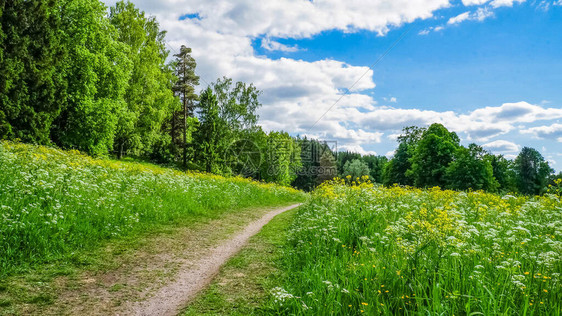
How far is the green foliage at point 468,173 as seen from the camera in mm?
35188

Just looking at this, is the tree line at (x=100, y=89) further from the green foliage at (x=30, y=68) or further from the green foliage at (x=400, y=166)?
the green foliage at (x=400, y=166)

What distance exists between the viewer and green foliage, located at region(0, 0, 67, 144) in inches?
685

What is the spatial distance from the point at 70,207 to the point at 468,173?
40.4 meters

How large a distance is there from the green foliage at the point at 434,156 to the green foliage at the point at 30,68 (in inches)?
1624

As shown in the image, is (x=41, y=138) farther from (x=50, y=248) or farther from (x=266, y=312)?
(x=266, y=312)

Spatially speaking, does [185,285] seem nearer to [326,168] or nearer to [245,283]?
[245,283]

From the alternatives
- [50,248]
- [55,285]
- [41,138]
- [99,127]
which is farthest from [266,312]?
[99,127]

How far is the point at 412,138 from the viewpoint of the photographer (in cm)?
5000

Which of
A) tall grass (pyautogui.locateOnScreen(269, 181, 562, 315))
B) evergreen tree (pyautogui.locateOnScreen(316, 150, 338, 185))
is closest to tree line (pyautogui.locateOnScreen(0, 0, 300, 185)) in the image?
tall grass (pyautogui.locateOnScreen(269, 181, 562, 315))

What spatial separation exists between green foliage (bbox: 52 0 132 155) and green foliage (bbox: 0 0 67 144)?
1043 mm

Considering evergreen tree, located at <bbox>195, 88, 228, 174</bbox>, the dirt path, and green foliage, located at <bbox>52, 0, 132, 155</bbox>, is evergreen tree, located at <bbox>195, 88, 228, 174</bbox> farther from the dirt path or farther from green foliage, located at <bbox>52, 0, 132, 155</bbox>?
the dirt path

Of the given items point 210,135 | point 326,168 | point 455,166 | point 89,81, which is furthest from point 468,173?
point 89,81

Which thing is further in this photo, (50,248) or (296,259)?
(296,259)

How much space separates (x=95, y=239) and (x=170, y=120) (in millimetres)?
39042
